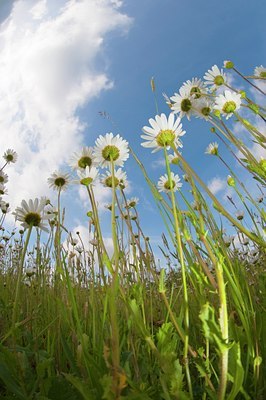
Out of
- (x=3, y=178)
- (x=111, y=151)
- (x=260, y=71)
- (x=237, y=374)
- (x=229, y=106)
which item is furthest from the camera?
(x=3, y=178)

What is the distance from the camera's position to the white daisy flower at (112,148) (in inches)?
43.3

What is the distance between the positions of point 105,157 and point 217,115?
23.6 inches

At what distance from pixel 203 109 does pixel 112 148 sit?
0.51 metres

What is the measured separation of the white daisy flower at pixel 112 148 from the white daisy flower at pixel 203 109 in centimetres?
44

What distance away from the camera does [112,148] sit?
1097 millimetres

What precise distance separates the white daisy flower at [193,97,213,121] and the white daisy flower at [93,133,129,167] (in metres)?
0.44

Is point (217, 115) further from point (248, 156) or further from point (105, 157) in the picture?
point (105, 157)

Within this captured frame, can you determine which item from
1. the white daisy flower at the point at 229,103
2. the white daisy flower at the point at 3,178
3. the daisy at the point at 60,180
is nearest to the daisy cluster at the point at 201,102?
the white daisy flower at the point at 229,103

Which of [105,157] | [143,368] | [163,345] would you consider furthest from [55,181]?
[163,345]

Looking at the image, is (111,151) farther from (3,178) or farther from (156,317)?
(3,178)

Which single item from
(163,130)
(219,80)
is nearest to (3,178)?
(219,80)

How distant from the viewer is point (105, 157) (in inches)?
44.3

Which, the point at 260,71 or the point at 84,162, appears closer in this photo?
the point at 84,162

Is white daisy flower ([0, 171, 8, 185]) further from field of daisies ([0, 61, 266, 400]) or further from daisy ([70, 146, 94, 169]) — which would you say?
daisy ([70, 146, 94, 169])
